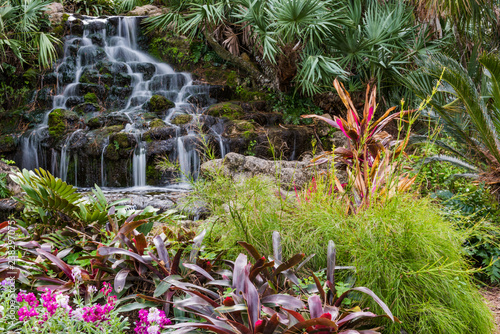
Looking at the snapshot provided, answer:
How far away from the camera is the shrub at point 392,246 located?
171 cm

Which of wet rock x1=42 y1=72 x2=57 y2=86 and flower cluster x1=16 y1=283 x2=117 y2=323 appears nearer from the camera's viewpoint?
flower cluster x1=16 y1=283 x2=117 y2=323

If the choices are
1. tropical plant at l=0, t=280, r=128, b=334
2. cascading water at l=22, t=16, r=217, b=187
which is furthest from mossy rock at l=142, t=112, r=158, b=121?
tropical plant at l=0, t=280, r=128, b=334

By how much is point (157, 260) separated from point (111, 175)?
19.2ft

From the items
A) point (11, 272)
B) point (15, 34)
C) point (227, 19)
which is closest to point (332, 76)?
point (227, 19)

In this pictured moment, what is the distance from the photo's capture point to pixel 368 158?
2857 millimetres

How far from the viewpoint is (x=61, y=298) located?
3.95 feet

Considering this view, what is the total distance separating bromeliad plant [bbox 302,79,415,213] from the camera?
2143 mm

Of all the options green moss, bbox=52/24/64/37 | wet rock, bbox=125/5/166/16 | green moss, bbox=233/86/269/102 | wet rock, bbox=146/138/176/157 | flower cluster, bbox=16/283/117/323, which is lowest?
flower cluster, bbox=16/283/117/323

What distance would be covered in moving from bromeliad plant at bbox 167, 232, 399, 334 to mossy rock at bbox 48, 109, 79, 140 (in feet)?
23.4

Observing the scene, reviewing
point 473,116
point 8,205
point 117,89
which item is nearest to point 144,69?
point 117,89

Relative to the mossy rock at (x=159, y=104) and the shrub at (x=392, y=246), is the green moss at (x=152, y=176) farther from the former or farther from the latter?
the shrub at (x=392, y=246)

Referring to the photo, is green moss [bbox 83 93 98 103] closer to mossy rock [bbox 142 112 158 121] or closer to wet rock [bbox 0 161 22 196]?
mossy rock [bbox 142 112 158 121]

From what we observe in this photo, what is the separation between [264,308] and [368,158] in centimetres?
176

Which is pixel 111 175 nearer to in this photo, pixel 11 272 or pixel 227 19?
pixel 227 19
